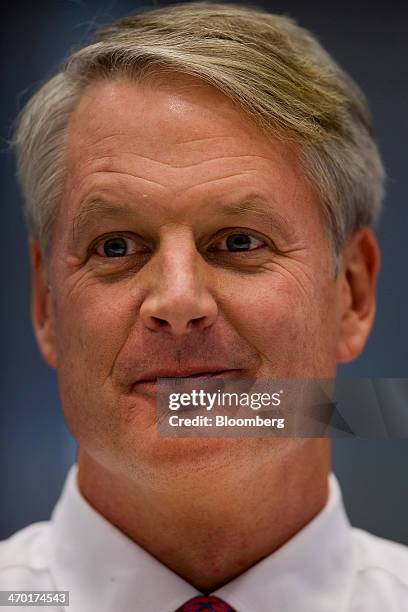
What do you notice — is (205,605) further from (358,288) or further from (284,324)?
(358,288)

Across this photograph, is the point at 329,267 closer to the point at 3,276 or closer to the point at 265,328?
the point at 265,328

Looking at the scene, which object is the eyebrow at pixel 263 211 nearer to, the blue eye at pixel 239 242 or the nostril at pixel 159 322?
the blue eye at pixel 239 242

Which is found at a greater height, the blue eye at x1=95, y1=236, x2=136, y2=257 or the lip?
the blue eye at x1=95, y1=236, x2=136, y2=257

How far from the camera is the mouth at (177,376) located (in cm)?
127

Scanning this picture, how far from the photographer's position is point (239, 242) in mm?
1322

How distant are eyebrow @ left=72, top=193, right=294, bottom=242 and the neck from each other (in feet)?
1.11

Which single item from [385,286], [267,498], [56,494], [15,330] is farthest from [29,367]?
[385,286]

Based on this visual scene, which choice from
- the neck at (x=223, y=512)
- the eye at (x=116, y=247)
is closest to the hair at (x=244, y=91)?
the eye at (x=116, y=247)

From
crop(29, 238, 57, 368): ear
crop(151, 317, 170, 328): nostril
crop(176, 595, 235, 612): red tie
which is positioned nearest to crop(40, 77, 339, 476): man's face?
crop(151, 317, 170, 328): nostril

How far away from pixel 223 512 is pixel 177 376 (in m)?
0.25

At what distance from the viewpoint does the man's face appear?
1.26 metres

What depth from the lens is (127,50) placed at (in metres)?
1.38

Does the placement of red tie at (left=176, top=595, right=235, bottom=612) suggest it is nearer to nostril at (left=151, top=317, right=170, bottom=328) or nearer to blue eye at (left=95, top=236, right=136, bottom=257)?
nostril at (left=151, top=317, right=170, bottom=328)

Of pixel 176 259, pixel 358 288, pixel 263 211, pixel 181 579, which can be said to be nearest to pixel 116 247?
pixel 176 259
